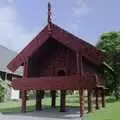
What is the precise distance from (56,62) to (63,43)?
2.20m

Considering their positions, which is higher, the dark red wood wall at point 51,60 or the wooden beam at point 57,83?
the dark red wood wall at point 51,60

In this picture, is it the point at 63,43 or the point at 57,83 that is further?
the point at 63,43

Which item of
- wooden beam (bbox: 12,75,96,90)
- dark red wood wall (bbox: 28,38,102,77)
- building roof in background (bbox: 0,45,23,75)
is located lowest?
wooden beam (bbox: 12,75,96,90)

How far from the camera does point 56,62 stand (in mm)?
23094

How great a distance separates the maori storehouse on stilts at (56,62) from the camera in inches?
800

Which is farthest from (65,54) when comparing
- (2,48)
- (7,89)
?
(2,48)

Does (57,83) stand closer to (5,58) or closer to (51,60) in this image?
(51,60)

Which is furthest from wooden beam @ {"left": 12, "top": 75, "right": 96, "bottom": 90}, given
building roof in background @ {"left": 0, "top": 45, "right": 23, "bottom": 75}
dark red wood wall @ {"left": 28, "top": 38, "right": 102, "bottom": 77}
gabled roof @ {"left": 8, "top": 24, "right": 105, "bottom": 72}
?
building roof in background @ {"left": 0, "top": 45, "right": 23, "bottom": 75}

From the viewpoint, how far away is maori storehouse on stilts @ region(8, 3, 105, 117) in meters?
20.3

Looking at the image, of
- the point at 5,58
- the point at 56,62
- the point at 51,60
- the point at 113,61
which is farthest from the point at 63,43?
the point at 5,58

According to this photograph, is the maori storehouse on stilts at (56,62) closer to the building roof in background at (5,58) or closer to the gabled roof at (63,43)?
the gabled roof at (63,43)

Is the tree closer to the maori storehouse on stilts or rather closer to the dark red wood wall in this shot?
the maori storehouse on stilts

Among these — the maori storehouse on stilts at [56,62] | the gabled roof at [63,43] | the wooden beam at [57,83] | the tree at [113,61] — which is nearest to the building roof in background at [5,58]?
the tree at [113,61]

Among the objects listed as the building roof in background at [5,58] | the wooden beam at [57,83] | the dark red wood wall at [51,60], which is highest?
the building roof in background at [5,58]
